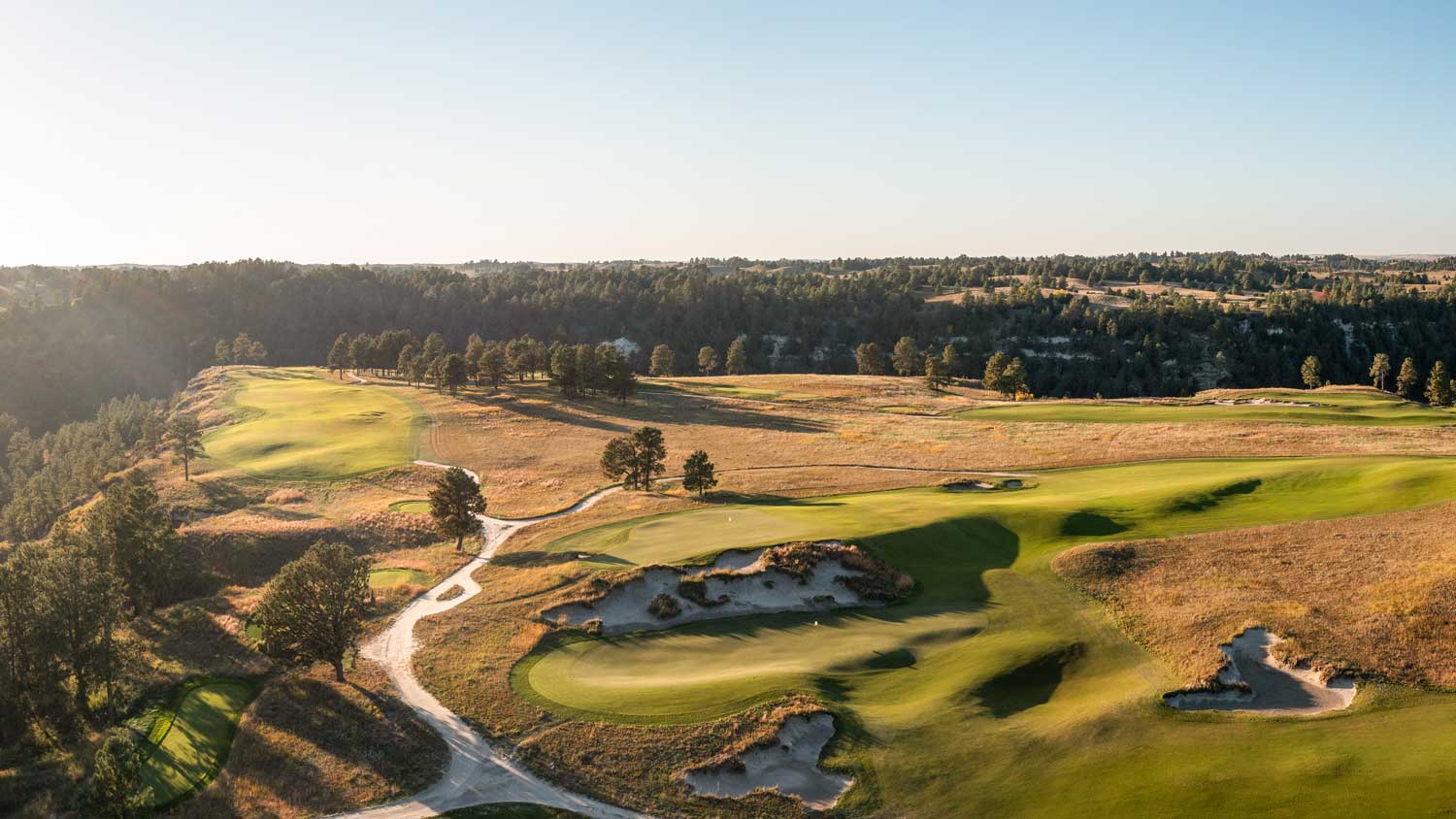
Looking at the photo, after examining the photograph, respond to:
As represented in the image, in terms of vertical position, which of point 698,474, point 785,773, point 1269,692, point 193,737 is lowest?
point 193,737

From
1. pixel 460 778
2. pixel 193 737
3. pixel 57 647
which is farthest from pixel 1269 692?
pixel 57 647

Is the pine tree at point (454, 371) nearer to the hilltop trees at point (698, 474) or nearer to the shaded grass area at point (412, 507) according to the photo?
the shaded grass area at point (412, 507)

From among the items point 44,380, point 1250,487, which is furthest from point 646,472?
point 44,380

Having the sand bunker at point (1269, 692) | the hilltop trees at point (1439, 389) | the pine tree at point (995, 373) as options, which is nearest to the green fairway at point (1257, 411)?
the hilltop trees at point (1439, 389)

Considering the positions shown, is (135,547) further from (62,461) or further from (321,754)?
(62,461)

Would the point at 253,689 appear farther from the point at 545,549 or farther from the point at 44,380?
the point at 44,380

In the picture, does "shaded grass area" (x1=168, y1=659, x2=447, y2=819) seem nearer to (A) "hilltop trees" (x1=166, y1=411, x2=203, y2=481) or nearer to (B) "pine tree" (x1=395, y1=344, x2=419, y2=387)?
(A) "hilltop trees" (x1=166, y1=411, x2=203, y2=481)

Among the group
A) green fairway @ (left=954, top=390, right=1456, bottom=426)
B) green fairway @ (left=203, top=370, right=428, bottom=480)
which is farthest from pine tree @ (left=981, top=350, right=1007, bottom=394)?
green fairway @ (left=203, top=370, right=428, bottom=480)
